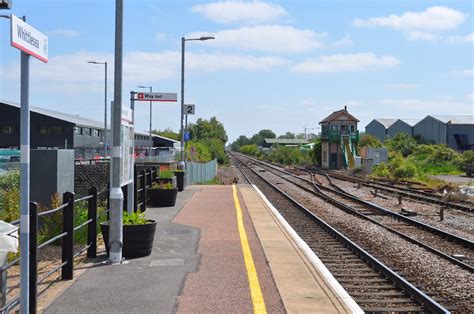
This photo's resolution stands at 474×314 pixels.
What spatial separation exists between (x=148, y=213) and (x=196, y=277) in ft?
25.5

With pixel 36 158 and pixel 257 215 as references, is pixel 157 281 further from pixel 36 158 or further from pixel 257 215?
pixel 257 215

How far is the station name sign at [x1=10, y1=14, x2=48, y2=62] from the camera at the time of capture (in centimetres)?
467

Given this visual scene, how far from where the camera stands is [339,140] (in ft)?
219

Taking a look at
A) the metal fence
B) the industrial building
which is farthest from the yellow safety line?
the industrial building

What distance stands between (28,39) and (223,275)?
4.30 m

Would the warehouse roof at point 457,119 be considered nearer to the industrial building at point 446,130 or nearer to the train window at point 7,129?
the industrial building at point 446,130

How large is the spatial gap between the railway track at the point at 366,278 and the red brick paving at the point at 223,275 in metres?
1.42

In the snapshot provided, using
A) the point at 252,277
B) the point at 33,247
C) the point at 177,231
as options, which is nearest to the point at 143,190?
the point at 177,231

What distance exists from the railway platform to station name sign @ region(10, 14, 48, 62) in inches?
110

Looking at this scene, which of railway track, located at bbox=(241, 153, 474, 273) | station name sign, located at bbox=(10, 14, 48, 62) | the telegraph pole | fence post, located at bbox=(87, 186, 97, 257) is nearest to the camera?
station name sign, located at bbox=(10, 14, 48, 62)

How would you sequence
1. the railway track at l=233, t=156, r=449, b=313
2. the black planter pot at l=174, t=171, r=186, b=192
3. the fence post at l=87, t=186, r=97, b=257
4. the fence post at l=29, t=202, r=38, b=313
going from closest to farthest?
the fence post at l=29, t=202, r=38, b=313, the railway track at l=233, t=156, r=449, b=313, the fence post at l=87, t=186, r=97, b=257, the black planter pot at l=174, t=171, r=186, b=192

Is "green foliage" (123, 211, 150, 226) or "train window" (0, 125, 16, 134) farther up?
"train window" (0, 125, 16, 134)

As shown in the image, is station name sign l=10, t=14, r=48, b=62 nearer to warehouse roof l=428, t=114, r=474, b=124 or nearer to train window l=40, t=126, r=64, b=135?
train window l=40, t=126, r=64, b=135

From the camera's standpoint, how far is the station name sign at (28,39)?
4.67m
